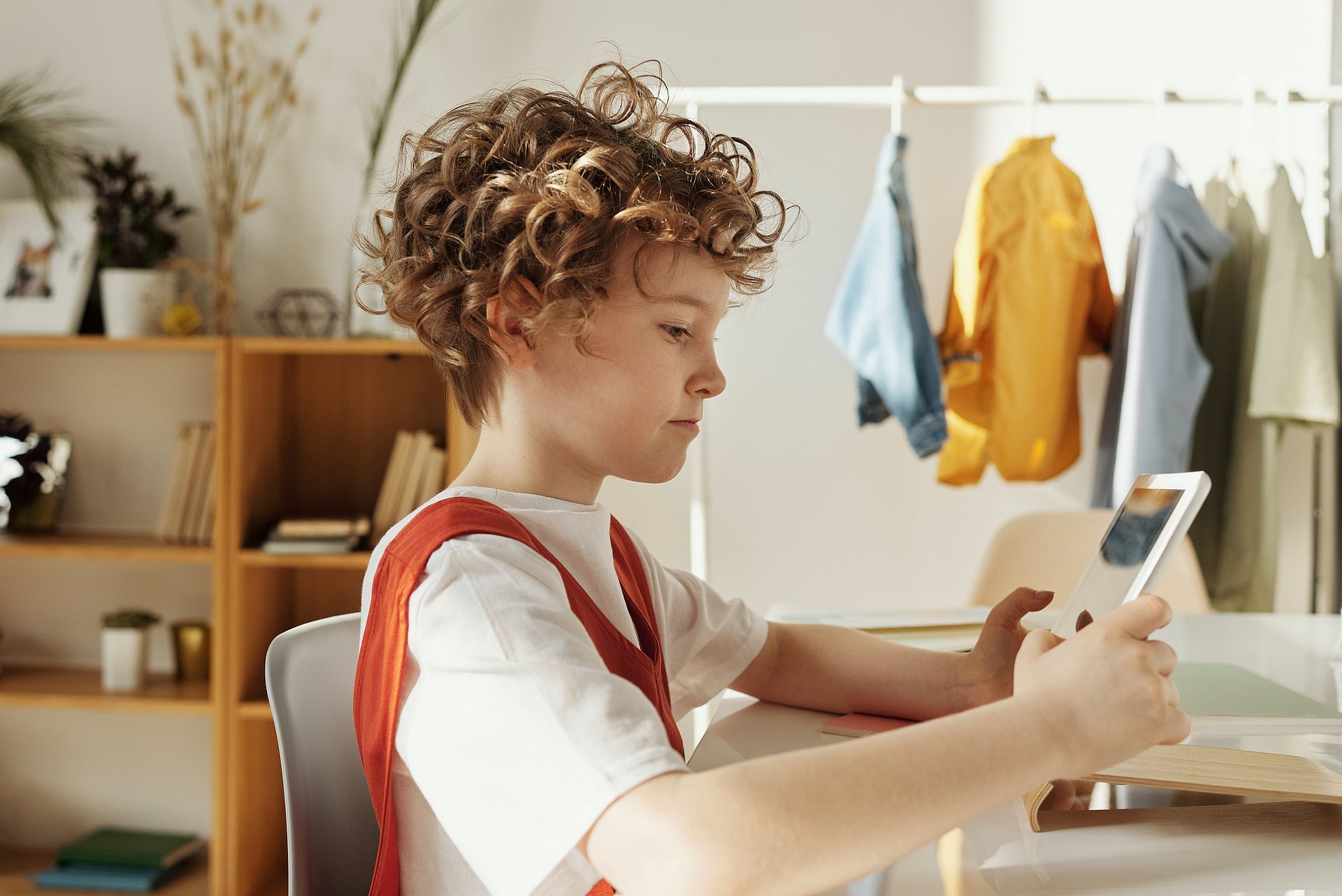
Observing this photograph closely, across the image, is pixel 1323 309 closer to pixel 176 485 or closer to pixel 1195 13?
pixel 1195 13

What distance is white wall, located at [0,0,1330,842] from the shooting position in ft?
7.83

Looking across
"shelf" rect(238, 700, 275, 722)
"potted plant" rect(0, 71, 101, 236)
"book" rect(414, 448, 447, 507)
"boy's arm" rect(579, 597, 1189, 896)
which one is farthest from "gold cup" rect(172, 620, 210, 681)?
"boy's arm" rect(579, 597, 1189, 896)

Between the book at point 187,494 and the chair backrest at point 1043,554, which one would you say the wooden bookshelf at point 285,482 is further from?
the chair backrest at point 1043,554

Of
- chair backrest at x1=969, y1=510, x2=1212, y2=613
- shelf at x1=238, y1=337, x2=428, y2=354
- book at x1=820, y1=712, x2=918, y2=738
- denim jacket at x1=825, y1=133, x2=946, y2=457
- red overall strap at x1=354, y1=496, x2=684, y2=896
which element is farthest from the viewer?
shelf at x1=238, y1=337, x2=428, y2=354

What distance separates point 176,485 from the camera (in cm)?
234

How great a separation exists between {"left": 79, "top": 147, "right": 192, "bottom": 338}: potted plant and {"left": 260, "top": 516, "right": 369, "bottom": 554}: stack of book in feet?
1.69

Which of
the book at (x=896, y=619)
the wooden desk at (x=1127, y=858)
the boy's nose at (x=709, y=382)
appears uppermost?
the boy's nose at (x=709, y=382)

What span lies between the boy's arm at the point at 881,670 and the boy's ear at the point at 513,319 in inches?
14.2

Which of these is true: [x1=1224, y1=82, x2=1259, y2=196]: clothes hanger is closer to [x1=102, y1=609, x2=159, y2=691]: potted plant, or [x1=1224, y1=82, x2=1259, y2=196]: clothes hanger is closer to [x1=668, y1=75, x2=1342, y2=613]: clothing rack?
[x1=668, y1=75, x2=1342, y2=613]: clothing rack

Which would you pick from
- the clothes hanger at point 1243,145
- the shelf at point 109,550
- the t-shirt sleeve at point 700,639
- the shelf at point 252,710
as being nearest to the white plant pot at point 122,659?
the shelf at point 109,550

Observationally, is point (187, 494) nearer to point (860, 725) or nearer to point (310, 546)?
point (310, 546)

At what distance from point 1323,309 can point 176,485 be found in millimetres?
2212

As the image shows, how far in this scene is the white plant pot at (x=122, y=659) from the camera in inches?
91.7

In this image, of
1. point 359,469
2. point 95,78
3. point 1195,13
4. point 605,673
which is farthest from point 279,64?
point 605,673
